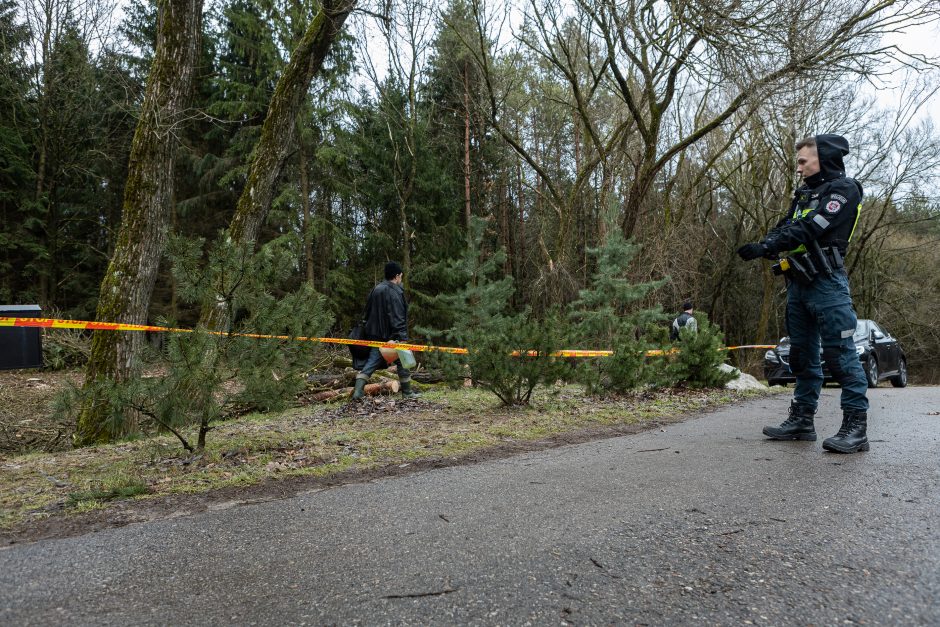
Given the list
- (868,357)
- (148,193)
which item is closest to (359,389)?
(148,193)

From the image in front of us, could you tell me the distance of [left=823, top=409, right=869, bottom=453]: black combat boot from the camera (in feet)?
13.7

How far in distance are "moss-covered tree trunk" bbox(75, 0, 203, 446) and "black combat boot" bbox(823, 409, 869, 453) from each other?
704cm

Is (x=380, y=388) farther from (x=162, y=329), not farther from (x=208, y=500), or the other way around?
(x=208, y=500)

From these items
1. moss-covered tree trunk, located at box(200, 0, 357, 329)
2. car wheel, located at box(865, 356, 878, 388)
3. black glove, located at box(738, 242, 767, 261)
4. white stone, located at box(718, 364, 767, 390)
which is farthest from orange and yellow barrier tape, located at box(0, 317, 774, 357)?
car wheel, located at box(865, 356, 878, 388)

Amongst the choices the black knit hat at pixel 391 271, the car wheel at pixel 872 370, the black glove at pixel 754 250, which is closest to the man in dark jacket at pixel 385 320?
the black knit hat at pixel 391 271

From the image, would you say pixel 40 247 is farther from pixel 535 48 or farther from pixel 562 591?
pixel 562 591

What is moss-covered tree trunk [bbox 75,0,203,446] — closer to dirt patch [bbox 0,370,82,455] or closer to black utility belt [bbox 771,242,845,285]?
dirt patch [bbox 0,370,82,455]

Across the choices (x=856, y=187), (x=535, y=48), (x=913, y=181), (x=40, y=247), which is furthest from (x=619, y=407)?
(x=913, y=181)

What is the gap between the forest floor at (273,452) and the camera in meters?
3.39

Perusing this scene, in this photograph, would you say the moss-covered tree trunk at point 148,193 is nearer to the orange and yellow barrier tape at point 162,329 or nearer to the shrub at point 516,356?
the orange and yellow barrier tape at point 162,329

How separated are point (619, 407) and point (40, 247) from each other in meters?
19.6

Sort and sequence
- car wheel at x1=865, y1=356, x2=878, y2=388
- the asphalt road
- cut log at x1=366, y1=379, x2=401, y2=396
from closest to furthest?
1. the asphalt road
2. cut log at x1=366, y1=379, x2=401, y2=396
3. car wheel at x1=865, y1=356, x2=878, y2=388

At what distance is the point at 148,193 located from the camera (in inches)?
276

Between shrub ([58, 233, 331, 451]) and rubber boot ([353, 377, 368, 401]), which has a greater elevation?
shrub ([58, 233, 331, 451])
